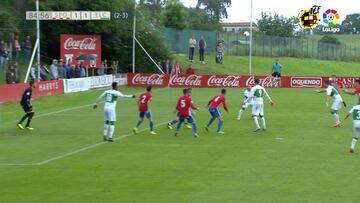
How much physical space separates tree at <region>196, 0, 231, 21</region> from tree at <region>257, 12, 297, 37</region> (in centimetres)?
5157

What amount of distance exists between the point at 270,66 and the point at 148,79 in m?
23.7

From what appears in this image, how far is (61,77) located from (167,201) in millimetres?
36089

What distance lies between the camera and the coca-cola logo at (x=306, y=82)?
59875 mm

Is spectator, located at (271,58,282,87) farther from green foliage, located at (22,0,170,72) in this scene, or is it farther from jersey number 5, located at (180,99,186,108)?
jersey number 5, located at (180,99,186,108)

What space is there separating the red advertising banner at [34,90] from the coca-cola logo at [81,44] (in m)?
9.15

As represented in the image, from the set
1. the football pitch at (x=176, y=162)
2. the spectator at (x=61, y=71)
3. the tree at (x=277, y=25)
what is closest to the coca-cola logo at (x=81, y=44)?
the spectator at (x=61, y=71)

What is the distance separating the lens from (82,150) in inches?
Answer: 880

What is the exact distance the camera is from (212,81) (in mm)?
58562

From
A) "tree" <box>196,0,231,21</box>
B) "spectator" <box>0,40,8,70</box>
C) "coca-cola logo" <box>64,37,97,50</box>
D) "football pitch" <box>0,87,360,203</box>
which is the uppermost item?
"tree" <box>196,0,231,21</box>

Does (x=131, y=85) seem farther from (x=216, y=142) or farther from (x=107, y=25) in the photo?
(x=216, y=142)

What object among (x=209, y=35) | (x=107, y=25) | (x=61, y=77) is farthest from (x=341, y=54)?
(x=61, y=77)

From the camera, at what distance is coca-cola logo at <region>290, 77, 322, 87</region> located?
59.9 meters

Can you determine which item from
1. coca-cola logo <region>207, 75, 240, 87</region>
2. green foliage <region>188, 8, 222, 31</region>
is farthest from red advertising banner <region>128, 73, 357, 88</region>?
green foliage <region>188, 8, 222, 31</region>

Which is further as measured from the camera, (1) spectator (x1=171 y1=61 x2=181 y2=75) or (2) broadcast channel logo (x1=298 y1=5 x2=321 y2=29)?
(2) broadcast channel logo (x1=298 y1=5 x2=321 y2=29)
